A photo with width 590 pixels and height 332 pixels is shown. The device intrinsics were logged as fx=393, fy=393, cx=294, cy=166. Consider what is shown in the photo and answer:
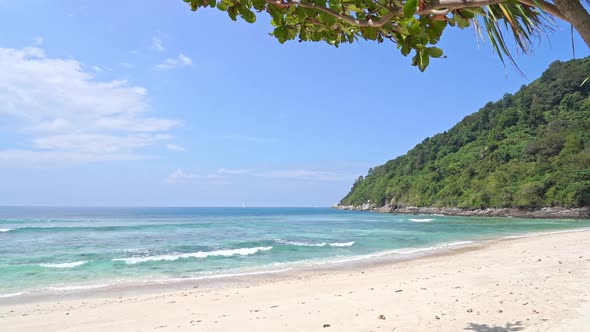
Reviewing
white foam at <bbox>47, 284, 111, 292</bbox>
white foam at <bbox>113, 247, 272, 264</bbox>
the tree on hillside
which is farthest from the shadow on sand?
white foam at <bbox>113, 247, 272, 264</bbox>

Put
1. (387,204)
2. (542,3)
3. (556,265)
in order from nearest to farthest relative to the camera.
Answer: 1. (542,3)
2. (556,265)
3. (387,204)

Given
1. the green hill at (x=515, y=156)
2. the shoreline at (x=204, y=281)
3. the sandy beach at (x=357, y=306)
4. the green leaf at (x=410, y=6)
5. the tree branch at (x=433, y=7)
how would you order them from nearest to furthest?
the green leaf at (x=410, y=6)
the tree branch at (x=433, y=7)
the sandy beach at (x=357, y=306)
the shoreline at (x=204, y=281)
the green hill at (x=515, y=156)

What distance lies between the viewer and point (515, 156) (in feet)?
209

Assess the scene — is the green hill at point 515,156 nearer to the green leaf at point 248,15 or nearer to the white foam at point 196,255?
the white foam at point 196,255

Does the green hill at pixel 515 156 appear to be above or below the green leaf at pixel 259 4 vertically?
above

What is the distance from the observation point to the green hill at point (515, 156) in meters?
52.8

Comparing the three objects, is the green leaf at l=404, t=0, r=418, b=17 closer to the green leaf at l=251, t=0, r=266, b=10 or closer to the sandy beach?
the green leaf at l=251, t=0, r=266, b=10

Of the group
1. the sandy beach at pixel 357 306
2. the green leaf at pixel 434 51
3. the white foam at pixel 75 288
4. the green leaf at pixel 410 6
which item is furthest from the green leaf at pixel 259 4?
the white foam at pixel 75 288

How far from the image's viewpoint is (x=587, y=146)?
178 ft

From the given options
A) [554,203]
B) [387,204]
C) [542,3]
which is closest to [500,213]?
[554,203]

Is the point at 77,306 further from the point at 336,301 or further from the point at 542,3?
the point at 542,3

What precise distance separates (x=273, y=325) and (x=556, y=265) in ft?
26.9

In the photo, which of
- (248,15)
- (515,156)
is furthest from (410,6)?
(515,156)

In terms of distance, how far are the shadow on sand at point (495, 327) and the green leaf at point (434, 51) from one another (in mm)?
3722
